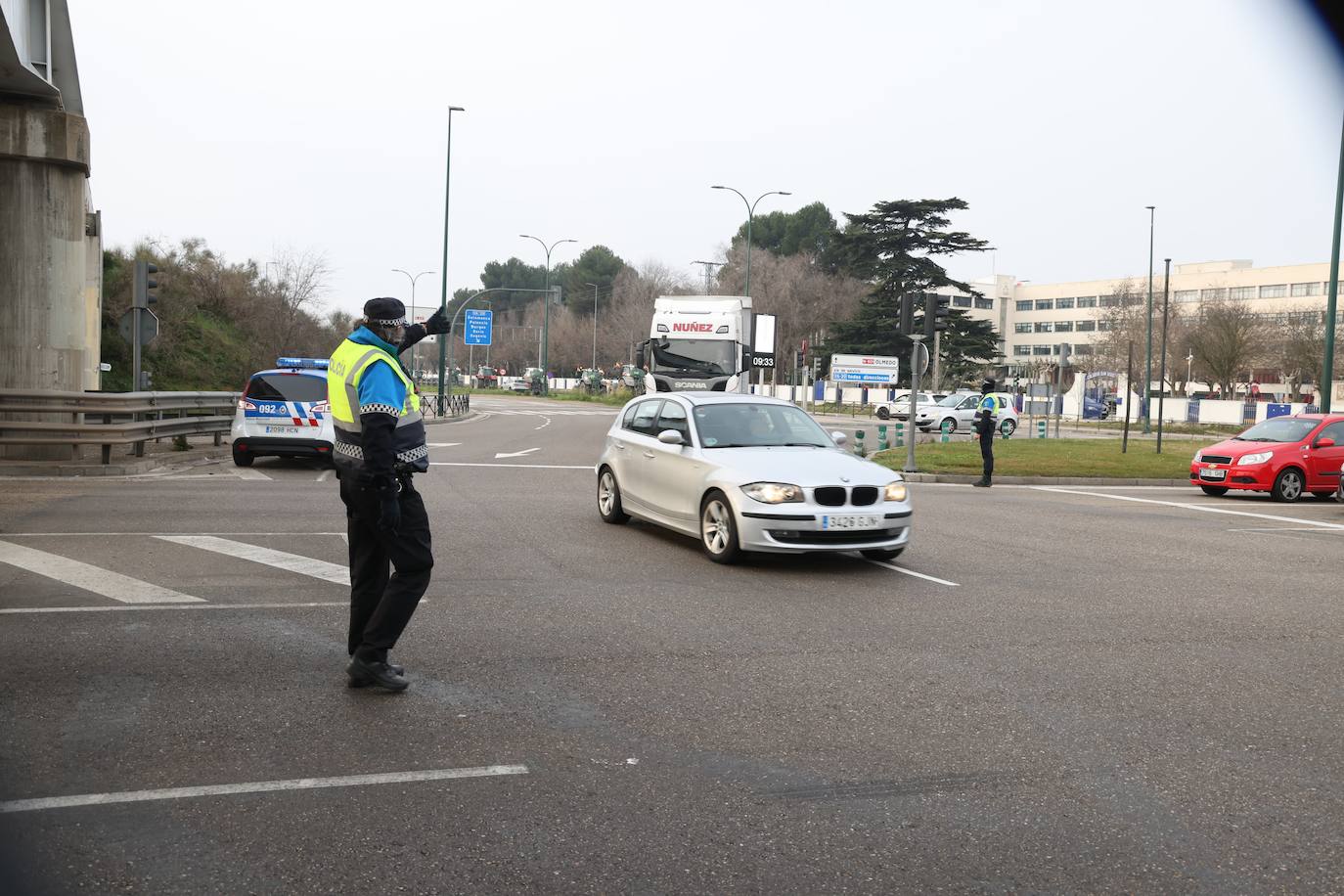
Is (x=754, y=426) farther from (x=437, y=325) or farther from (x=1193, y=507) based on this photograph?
(x=1193, y=507)

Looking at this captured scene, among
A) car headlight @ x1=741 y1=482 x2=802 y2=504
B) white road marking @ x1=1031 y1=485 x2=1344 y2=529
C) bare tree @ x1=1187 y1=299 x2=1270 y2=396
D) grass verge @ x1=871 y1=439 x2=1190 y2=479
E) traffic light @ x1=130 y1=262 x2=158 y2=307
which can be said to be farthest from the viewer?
bare tree @ x1=1187 y1=299 x2=1270 y2=396

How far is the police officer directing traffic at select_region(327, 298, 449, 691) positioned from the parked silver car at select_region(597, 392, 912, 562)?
4192 millimetres

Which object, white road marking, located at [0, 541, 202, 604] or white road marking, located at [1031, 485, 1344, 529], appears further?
white road marking, located at [1031, 485, 1344, 529]

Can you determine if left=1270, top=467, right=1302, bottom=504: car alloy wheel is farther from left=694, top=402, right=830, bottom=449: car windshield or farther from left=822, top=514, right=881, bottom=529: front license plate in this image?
left=822, top=514, right=881, bottom=529: front license plate

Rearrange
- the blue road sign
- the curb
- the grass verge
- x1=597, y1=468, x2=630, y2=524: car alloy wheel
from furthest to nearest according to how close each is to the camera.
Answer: the blue road sign
the grass verge
the curb
x1=597, y1=468, x2=630, y2=524: car alloy wheel

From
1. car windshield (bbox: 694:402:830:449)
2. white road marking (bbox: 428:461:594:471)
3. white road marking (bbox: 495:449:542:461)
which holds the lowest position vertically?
white road marking (bbox: 428:461:594:471)

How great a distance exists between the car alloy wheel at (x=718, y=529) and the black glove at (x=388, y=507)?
4.56m

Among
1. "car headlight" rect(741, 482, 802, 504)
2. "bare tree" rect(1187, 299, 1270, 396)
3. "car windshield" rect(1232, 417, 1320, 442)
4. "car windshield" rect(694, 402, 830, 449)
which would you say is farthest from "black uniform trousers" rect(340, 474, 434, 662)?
"bare tree" rect(1187, 299, 1270, 396)

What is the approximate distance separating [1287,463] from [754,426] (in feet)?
38.3

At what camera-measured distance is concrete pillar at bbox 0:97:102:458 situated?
60.1 ft

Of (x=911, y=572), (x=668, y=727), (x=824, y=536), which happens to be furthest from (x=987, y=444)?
(x=668, y=727)

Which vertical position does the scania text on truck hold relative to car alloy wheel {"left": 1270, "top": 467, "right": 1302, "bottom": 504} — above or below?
above

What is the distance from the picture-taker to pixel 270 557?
376 inches

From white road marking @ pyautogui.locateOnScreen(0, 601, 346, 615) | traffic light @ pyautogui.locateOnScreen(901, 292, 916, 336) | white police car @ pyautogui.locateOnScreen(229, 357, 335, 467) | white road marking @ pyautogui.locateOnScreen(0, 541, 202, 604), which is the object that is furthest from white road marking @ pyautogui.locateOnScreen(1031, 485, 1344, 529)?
white road marking @ pyautogui.locateOnScreen(0, 541, 202, 604)
